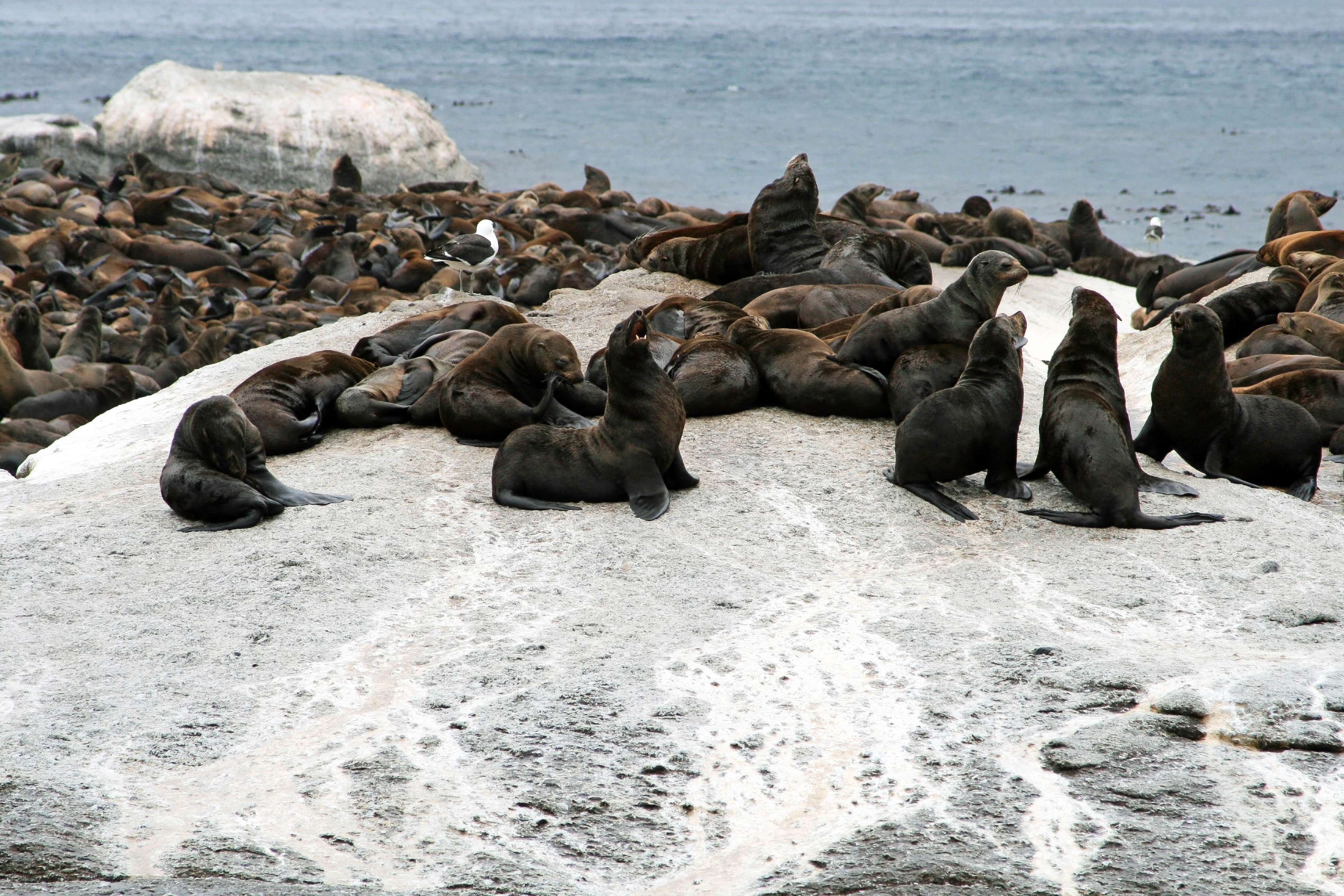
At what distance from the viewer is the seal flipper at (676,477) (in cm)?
564

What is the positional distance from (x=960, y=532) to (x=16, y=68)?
6253cm

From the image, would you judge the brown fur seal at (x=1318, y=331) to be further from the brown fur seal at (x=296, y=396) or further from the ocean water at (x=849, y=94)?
the ocean water at (x=849, y=94)

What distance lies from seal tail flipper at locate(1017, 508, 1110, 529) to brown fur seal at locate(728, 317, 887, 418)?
137cm

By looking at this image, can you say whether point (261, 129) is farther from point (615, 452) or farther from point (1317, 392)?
point (1317, 392)

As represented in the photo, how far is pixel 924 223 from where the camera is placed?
14.2 meters

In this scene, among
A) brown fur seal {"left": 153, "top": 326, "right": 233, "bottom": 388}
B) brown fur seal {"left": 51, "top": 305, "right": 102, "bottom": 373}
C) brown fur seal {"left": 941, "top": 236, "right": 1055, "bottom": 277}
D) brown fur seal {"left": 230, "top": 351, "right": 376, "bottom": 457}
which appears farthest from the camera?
brown fur seal {"left": 941, "top": 236, "right": 1055, "bottom": 277}

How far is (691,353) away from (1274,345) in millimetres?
3892

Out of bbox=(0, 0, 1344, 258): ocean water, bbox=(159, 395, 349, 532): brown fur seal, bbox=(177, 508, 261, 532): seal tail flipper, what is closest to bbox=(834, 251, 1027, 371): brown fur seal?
bbox=(159, 395, 349, 532): brown fur seal

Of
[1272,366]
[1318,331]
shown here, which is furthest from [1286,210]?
[1272,366]

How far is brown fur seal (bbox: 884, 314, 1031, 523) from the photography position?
559cm

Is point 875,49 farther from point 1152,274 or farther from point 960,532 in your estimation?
point 960,532

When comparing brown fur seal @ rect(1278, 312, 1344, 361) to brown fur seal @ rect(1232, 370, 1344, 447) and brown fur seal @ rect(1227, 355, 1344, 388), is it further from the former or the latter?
brown fur seal @ rect(1232, 370, 1344, 447)

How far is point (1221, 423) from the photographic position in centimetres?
622

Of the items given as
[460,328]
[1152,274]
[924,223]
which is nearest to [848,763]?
[460,328]
